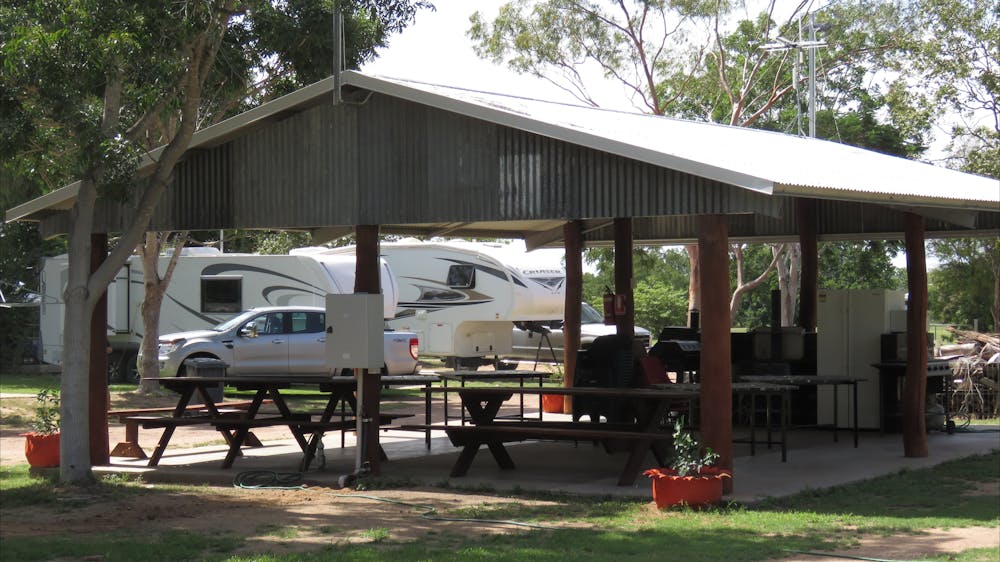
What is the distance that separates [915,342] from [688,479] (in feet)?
13.8

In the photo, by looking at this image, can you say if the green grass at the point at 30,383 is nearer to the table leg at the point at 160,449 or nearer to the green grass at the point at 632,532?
the table leg at the point at 160,449

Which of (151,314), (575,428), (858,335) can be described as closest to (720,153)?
(575,428)

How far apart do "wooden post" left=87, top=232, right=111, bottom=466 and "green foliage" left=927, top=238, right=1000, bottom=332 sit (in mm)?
28916

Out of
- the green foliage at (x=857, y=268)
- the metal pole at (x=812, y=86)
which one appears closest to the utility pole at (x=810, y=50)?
the metal pole at (x=812, y=86)

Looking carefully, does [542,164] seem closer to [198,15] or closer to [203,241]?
[198,15]

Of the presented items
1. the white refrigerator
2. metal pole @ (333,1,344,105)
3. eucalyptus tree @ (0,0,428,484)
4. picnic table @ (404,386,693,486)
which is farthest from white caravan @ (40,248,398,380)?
metal pole @ (333,1,344,105)

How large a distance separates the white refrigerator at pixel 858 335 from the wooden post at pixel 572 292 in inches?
130

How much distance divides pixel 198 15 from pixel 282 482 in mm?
4346

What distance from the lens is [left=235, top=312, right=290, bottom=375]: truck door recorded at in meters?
21.8

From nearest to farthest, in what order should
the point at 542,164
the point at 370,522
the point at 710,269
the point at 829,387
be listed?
1. the point at 370,522
2. the point at 710,269
3. the point at 542,164
4. the point at 829,387

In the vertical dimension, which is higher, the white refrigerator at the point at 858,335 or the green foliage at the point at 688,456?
the white refrigerator at the point at 858,335

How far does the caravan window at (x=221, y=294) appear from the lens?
2459 centimetres

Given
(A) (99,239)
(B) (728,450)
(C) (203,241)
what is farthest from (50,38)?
(C) (203,241)

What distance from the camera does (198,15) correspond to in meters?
11.5
